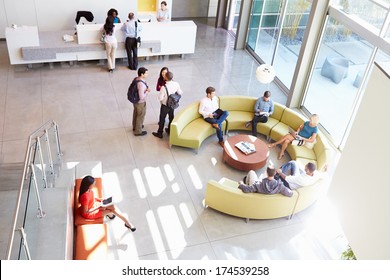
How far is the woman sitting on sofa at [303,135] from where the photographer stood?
8367mm

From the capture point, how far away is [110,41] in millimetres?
11133

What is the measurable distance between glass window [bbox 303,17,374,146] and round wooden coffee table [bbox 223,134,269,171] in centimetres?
205

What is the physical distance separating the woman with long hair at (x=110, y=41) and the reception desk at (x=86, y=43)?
1.10 ft

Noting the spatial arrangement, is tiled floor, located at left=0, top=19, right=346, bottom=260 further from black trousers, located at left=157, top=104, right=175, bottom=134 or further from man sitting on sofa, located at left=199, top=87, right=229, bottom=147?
man sitting on sofa, located at left=199, top=87, right=229, bottom=147

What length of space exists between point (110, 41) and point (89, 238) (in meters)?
6.50

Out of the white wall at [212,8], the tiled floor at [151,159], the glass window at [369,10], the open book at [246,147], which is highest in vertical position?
the glass window at [369,10]

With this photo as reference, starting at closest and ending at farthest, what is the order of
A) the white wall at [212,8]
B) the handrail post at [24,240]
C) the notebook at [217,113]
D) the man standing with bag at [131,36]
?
the handrail post at [24,240], the notebook at [217,113], the man standing with bag at [131,36], the white wall at [212,8]

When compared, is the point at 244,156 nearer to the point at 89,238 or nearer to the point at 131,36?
the point at 89,238

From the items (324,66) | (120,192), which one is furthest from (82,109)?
(324,66)

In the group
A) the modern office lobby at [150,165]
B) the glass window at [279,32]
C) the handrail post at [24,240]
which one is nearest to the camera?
the handrail post at [24,240]

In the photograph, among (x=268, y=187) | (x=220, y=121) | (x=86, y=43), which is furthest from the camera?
(x=86, y=43)

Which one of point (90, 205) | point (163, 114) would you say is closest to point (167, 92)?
point (163, 114)

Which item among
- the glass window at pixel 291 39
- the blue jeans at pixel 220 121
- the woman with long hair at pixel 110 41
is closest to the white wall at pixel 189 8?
the woman with long hair at pixel 110 41

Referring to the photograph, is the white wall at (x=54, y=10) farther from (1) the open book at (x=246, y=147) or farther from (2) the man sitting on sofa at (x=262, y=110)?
(1) the open book at (x=246, y=147)
